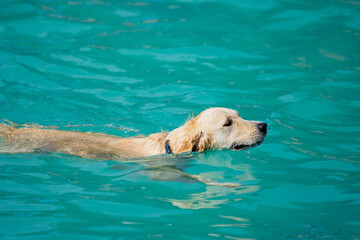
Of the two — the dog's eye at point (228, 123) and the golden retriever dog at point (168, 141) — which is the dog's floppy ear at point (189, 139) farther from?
the dog's eye at point (228, 123)

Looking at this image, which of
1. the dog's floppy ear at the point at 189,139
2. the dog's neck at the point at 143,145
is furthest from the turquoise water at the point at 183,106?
the dog's neck at the point at 143,145

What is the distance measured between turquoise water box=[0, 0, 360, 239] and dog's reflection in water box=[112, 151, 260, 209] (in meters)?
0.03

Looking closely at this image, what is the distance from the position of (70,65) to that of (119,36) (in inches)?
85.9

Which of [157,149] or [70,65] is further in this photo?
[70,65]

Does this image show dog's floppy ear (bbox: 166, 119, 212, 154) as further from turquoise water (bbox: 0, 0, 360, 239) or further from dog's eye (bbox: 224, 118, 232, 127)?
dog's eye (bbox: 224, 118, 232, 127)

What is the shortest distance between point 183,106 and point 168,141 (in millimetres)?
2879

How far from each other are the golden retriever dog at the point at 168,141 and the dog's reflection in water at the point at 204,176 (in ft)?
0.55

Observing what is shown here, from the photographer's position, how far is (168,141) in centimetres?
740

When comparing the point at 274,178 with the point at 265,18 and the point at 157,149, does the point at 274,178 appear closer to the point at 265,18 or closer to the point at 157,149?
the point at 157,149

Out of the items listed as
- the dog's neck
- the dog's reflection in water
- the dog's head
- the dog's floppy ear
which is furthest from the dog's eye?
the dog's neck

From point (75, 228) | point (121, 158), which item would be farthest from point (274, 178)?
point (75, 228)

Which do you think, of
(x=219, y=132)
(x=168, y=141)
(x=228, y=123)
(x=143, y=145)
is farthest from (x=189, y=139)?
(x=143, y=145)

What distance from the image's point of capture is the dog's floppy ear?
7281mm

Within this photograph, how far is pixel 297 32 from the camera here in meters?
13.5
